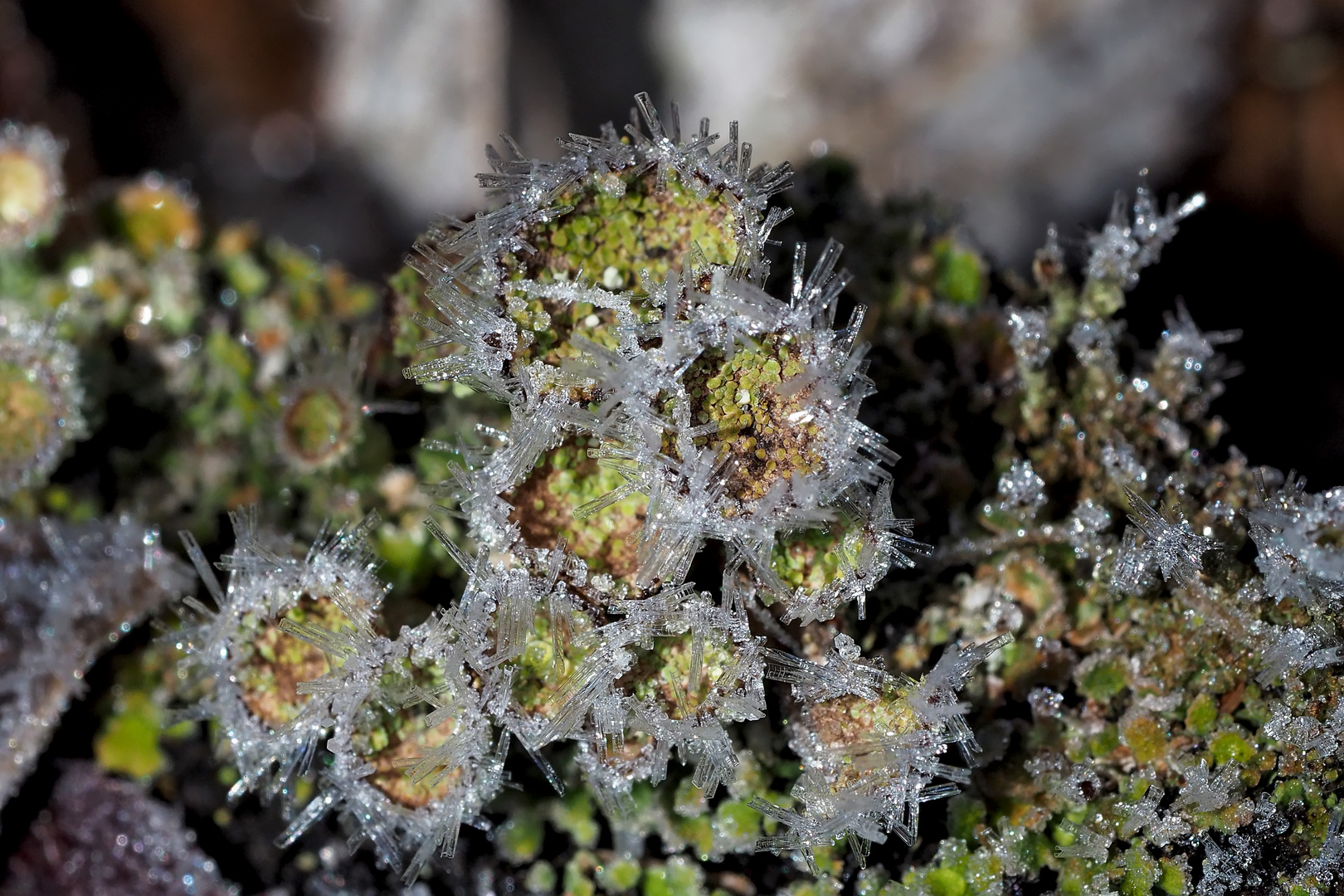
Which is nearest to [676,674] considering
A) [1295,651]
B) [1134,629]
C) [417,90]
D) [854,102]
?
[1134,629]

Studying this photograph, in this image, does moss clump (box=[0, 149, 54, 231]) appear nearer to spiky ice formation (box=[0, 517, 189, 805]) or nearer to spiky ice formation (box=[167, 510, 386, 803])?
spiky ice formation (box=[0, 517, 189, 805])

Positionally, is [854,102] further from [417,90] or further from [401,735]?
[401,735]

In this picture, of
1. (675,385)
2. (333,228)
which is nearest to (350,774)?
(675,385)

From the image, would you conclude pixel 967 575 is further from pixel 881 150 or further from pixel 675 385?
pixel 881 150

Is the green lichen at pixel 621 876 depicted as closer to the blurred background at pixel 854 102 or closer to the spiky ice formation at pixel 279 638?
→ the spiky ice formation at pixel 279 638

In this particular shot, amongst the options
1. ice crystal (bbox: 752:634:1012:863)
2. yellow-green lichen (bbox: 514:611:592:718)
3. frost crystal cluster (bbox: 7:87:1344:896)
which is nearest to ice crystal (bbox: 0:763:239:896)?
frost crystal cluster (bbox: 7:87:1344:896)

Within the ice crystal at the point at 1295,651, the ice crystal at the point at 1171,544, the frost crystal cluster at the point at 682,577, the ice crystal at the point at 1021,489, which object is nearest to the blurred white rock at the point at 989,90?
the frost crystal cluster at the point at 682,577
